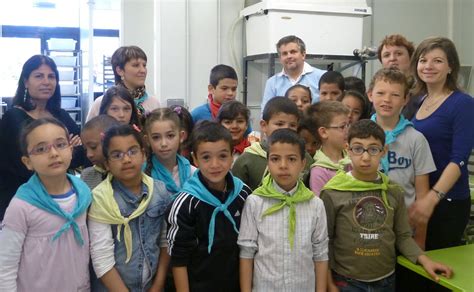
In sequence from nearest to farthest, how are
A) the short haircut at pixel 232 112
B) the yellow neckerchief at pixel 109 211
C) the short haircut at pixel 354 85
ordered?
the yellow neckerchief at pixel 109 211, the short haircut at pixel 232 112, the short haircut at pixel 354 85

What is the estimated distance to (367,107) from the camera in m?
2.46

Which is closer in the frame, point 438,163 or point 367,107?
→ point 438,163

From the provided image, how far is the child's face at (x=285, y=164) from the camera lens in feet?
5.31

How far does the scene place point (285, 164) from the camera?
5.31 feet

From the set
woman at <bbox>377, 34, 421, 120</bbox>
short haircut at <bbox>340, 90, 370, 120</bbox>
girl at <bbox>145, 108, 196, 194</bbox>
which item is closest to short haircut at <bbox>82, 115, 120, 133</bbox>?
girl at <bbox>145, 108, 196, 194</bbox>

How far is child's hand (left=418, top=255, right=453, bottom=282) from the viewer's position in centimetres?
160

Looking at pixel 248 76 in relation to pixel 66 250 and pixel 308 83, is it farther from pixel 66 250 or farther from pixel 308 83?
pixel 66 250

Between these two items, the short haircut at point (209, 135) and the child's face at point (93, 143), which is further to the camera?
the child's face at point (93, 143)

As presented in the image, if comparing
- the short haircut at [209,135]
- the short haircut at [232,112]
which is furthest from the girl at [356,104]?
the short haircut at [209,135]

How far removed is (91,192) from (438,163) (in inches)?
61.7

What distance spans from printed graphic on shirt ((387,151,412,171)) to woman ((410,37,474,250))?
0.17 metres

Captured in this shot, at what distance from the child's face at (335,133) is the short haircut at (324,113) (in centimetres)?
2

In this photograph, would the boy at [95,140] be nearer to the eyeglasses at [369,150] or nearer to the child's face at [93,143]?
the child's face at [93,143]

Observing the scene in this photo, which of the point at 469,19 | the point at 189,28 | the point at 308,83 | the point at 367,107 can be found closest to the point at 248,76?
the point at 189,28
